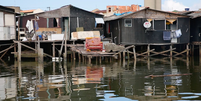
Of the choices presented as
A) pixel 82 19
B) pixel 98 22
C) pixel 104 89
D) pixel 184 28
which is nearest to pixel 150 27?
pixel 184 28

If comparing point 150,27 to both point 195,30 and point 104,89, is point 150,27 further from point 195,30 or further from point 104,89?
point 104,89

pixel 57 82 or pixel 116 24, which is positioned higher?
pixel 116 24

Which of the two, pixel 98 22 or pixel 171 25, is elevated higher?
pixel 98 22

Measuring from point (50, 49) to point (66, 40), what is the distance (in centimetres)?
345

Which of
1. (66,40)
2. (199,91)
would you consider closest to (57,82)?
(199,91)

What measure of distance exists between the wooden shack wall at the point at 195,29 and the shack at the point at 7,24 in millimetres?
17925

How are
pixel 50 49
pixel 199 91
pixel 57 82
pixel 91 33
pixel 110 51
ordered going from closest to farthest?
pixel 199 91 < pixel 57 82 < pixel 110 51 < pixel 91 33 < pixel 50 49

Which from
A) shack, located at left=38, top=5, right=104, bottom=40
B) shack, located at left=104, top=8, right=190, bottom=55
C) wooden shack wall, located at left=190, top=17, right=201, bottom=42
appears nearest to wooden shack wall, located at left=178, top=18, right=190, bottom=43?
shack, located at left=104, top=8, right=190, bottom=55

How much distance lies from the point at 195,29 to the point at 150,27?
5.22m

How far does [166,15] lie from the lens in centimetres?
3111

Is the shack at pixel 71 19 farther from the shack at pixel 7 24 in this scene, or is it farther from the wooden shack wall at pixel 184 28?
the wooden shack wall at pixel 184 28

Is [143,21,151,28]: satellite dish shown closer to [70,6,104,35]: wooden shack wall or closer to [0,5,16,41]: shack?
[70,6,104,35]: wooden shack wall

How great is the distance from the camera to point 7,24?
98.9ft

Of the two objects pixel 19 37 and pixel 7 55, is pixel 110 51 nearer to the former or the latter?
pixel 19 37
